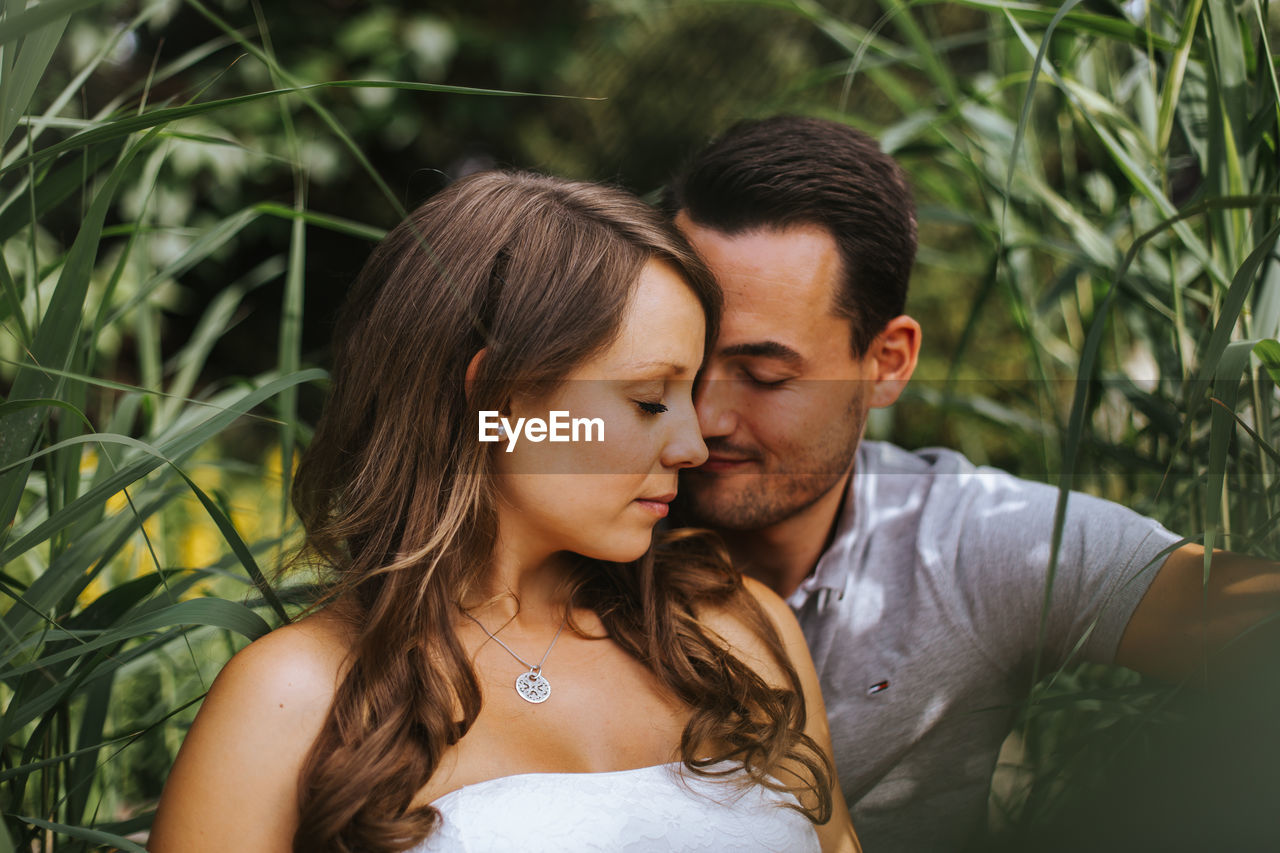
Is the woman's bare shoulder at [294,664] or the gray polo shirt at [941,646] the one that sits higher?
the woman's bare shoulder at [294,664]

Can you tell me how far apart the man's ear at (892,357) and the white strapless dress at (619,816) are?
0.73 metres

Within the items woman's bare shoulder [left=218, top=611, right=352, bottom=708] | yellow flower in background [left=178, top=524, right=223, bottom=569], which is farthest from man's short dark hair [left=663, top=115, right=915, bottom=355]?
yellow flower in background [left=178, top=524, right=223, bottom=569]

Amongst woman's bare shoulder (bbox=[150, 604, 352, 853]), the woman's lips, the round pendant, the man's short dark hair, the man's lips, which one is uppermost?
the man's short dark hair

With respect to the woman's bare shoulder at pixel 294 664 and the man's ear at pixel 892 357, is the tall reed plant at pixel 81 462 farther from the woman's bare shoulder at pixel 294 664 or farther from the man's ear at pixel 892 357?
the man's ear at pixel 892 357

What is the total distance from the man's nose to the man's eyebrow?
5 centimetres

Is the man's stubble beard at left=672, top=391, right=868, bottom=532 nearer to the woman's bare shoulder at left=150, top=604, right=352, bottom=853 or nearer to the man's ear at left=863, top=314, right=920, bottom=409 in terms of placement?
the man's ear at left=863, top=314, right=920, bottom=409

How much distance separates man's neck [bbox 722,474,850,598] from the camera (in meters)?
1.56

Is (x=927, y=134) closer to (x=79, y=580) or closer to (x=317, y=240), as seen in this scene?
(x=79, y=580)

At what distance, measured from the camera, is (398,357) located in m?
1.06

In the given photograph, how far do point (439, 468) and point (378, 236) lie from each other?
0.37 m

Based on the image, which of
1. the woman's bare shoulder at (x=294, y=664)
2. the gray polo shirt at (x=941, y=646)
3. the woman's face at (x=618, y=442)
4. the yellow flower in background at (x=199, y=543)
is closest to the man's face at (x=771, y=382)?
the gray polo shirt at (x=941, y=646)

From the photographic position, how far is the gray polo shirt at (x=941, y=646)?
1416 millimetres

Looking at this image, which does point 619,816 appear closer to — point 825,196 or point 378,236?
point 378,236

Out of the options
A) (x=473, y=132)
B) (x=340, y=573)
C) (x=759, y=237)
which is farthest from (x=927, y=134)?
(x=473, y=132)
